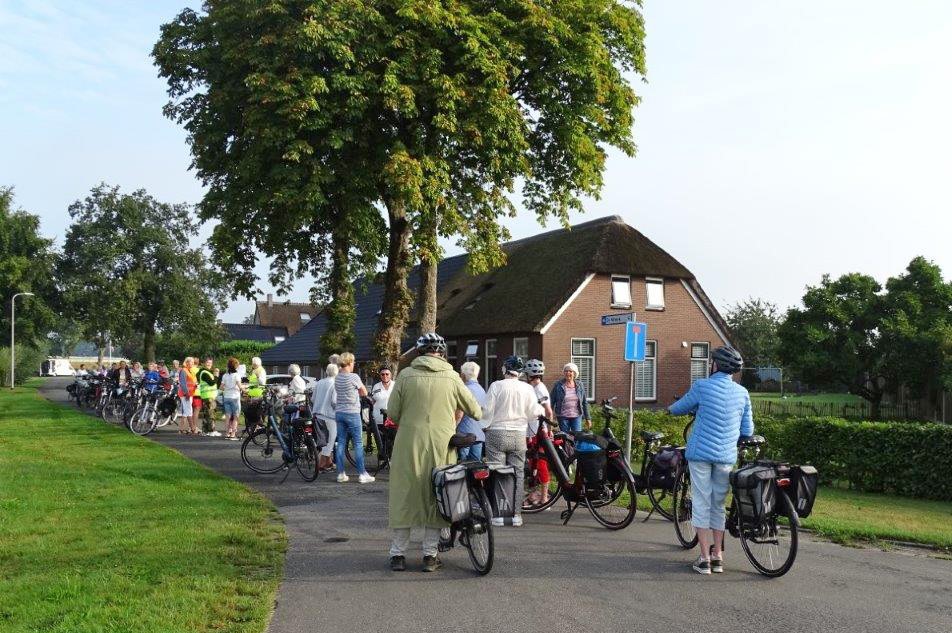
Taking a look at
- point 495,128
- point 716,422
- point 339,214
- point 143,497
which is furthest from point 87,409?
point 716,422

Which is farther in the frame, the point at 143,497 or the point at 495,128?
the point at 495,128

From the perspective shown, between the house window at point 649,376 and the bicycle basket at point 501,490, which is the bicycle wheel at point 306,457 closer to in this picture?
→ the bicycle basket at point 501,490

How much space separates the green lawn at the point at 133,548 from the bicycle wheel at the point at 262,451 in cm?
74

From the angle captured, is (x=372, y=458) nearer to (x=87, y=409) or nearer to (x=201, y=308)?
(x=87, y=409)

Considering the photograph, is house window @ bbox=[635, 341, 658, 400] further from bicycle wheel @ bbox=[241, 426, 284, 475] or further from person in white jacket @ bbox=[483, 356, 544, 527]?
person in white jacket @ bbox=[483, 356, 544, 527]

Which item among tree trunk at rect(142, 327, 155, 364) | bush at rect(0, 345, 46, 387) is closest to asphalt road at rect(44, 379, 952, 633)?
tree trunk at rect(142, 327, 155, 364)

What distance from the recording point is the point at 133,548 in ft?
25.4

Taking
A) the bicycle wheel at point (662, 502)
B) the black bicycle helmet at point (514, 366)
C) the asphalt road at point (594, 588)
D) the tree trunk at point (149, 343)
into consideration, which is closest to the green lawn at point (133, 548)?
the asphalt road at point (594, 588)

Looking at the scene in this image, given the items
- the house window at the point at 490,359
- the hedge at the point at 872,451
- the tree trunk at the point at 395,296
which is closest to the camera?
the hedge at the point at 872,451

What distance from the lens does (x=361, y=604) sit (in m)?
6.17

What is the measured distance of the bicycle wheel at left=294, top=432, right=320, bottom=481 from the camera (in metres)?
12.9

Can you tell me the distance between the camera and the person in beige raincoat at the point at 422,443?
6957 mm

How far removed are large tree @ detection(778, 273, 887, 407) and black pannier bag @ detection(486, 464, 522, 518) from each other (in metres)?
37.2

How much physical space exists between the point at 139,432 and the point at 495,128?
10887 mm
